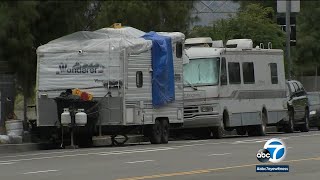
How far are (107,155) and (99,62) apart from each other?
13.3 feet

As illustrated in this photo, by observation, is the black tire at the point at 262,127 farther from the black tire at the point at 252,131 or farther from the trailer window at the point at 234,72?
the trailer window at the point at 234,72

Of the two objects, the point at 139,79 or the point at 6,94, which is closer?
the point at 139,79

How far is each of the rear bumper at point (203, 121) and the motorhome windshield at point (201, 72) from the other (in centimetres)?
110

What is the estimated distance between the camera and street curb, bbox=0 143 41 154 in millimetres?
21922

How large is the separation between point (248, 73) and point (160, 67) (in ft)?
18.8

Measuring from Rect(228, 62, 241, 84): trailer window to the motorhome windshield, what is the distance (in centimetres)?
75

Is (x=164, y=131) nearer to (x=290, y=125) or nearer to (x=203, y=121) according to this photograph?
(x=203, y=121)

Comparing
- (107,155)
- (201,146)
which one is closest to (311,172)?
(107,155)

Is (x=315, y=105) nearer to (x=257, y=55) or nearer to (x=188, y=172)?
(x=257, y=55)

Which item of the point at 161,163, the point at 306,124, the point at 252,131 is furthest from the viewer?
the point at 306,124

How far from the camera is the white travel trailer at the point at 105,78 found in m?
22.4

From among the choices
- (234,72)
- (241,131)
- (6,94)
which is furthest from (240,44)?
(6,94)

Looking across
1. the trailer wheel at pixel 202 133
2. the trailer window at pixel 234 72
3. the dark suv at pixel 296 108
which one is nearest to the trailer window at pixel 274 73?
the dark suv at pixel 296 108

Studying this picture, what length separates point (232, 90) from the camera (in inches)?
1070
